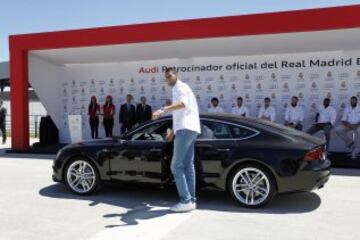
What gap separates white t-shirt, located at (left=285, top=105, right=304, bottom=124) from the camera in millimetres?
12750

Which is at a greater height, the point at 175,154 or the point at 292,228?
the point at 175,154

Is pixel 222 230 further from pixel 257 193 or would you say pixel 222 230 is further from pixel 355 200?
pixel 355 200

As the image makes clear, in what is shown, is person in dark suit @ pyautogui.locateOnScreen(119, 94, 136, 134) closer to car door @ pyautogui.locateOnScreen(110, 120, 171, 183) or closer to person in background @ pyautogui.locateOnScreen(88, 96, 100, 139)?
person in background @ pyautogui.locateOnScreen(88, 96, 100, 139)

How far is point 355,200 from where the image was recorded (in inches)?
276

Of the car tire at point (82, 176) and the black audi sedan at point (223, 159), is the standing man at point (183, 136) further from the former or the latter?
the car tire at point (82, 176)

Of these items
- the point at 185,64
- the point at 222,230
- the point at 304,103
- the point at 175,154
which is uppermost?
the point at 185,64

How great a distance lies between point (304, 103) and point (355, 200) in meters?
6.69

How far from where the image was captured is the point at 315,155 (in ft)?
20.9

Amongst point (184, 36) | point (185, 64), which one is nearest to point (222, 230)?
point (184, 36)

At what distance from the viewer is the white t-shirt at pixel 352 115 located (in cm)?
1185

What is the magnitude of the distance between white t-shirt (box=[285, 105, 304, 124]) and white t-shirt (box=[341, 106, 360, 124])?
3.91 feet

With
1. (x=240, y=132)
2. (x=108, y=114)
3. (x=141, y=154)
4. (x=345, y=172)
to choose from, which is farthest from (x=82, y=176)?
(x=108, y=114)

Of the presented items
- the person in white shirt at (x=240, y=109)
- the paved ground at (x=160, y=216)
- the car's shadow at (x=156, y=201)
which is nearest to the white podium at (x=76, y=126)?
the person in white shirt at (x=240, y=109)

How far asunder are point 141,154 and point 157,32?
239 inches
